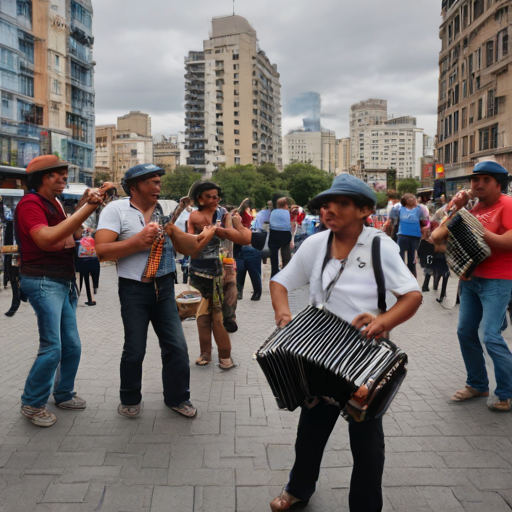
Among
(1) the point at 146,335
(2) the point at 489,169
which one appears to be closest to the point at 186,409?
(1) the point at 146,335

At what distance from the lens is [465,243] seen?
13.5ft

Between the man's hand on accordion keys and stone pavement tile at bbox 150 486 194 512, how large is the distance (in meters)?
1.39

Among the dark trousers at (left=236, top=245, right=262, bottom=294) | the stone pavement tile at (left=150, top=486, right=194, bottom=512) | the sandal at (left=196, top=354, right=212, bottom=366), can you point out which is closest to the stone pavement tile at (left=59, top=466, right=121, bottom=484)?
the stone pavement tile at (left=150, top=486, right=194, bottom=512)

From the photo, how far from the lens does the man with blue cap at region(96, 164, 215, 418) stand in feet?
12.7

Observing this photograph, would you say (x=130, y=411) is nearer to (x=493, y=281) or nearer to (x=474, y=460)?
(x=474, y=460)

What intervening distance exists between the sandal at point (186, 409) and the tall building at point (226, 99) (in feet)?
362

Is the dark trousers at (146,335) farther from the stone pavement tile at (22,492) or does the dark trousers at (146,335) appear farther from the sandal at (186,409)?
the stone pavement tile at (22,492)

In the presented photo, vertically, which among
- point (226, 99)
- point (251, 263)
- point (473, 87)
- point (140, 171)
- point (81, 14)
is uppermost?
point (226, 99)

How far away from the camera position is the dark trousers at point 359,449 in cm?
257

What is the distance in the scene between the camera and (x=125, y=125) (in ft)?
502

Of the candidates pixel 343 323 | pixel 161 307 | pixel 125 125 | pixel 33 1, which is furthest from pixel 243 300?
pixel 125 125

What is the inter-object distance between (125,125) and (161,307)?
→ 15779 cm

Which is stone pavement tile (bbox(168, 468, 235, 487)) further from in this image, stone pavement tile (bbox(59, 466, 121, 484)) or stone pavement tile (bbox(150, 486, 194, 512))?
stone pavement tile (bbox(59, 466, 121, 484))

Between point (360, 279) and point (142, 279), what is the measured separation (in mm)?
1905
